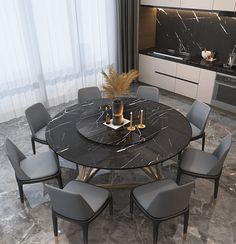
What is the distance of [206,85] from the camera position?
16.0ft

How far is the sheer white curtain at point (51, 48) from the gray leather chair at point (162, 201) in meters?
3.05

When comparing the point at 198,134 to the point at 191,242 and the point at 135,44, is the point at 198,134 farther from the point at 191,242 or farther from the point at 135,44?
the point at 135,44

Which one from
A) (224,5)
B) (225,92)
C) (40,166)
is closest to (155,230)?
(40,166)

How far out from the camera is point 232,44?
15.8 ft

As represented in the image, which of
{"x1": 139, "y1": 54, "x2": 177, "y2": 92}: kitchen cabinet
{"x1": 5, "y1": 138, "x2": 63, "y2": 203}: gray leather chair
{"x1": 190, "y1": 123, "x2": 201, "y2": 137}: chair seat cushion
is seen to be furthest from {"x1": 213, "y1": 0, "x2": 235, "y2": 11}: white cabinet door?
{"x1": 5, "y1": 138, "x2": 63, "y2": 203}: gray leather chair

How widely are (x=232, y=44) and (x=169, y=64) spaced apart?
1.17 m

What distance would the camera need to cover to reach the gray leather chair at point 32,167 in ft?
8.73

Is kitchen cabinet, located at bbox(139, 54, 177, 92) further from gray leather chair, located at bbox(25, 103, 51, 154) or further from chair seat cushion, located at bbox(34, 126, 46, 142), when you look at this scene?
chair seat cushion, located at bbox(34, 126, 46, 142)

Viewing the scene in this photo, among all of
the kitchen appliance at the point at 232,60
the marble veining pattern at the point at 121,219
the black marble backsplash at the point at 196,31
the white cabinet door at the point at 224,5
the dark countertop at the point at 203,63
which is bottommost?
the marble veining pattern at the point at 121,219

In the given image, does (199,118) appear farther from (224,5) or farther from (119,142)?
(224,5)

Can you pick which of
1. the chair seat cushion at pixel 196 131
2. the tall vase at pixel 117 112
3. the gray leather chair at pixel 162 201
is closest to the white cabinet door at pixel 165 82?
the chair seat cushion at pixel 196 131

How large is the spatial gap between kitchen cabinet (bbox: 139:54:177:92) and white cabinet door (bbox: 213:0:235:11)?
1.22 metres

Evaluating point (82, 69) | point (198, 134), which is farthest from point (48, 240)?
point (82, 69)

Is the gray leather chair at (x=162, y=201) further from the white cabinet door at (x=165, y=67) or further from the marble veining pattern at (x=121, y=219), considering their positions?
the white cabinet door at (x=165, y=67)
